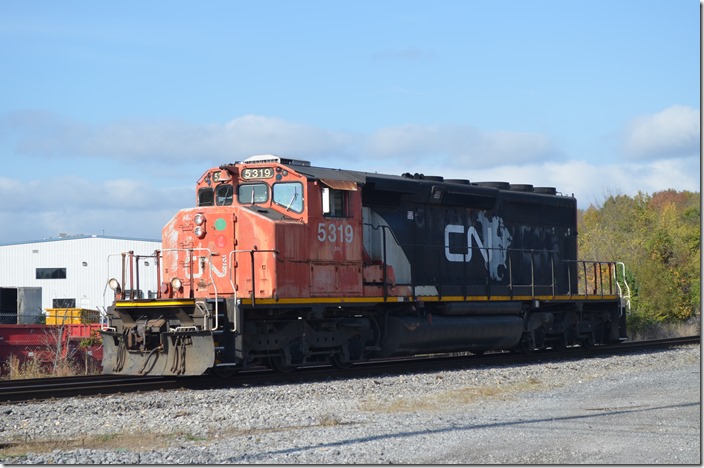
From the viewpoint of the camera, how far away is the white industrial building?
45.4m

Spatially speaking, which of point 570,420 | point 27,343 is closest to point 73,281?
point 27,343

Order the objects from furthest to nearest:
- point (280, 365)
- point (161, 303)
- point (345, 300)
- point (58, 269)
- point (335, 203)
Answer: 1. point (58, 269)
2. point (335, 203)
3. point (345, 300)
4. point (280, 365)
5. point (161, 303)

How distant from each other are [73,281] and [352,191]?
113ft

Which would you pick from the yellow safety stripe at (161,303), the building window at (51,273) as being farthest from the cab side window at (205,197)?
the building window at (51,273)

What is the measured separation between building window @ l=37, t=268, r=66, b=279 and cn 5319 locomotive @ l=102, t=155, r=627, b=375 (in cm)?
3329

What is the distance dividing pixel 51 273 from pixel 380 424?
41.1 metres

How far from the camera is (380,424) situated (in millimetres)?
9133

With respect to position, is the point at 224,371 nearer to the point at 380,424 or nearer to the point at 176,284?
the point at 176,284

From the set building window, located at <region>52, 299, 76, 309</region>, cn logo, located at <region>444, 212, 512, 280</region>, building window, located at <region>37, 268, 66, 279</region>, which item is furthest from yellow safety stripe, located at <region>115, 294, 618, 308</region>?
building window, located at <region>37, 268, 66, 279</region>

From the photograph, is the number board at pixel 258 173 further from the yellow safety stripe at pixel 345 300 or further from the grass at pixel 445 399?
the grass at pixel 445 399

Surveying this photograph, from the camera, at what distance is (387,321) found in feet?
52.0

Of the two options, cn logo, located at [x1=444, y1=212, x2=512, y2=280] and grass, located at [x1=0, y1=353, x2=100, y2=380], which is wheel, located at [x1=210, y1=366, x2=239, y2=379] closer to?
grass, located at [x1=0, y1=353, x2=100, y2=380]

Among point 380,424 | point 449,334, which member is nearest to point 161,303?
point 380,424

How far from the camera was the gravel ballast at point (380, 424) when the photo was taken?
24.3 feet
